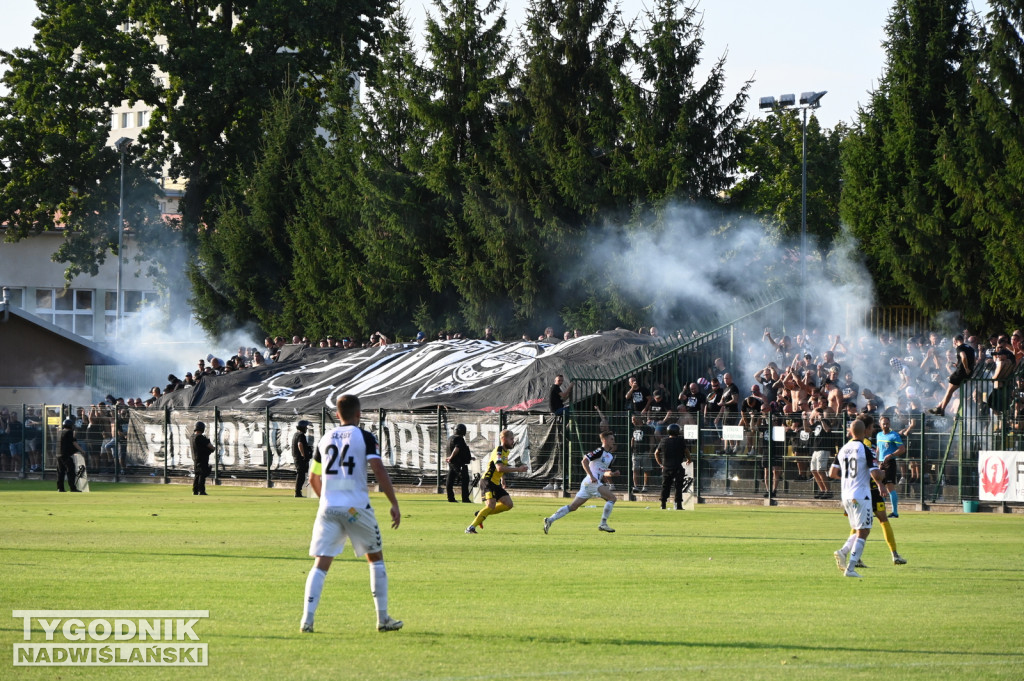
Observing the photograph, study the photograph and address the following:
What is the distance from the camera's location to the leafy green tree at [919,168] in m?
37.4

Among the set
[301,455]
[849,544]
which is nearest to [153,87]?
[301,455]

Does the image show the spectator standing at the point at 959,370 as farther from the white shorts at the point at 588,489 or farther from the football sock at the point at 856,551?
the football sock at the point at 856,551

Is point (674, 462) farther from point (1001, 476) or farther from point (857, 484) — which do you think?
point (857, 484)

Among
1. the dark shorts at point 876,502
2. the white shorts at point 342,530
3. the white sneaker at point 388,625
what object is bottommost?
the white sneaker at point 388,625

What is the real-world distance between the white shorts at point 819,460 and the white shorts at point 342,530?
66.5 ft

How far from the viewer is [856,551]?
623 inches

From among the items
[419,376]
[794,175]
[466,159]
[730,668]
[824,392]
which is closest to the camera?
[730,668]

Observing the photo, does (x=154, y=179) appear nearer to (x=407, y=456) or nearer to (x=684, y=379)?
(x=407, y=456)

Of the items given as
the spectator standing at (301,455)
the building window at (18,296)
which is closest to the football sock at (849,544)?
the spectator standing at (301,455)

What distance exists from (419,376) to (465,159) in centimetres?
1254

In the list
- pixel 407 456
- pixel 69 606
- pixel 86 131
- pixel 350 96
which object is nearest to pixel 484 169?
pixel 350 96

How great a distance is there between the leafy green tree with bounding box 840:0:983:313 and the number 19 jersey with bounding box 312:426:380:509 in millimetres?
28689

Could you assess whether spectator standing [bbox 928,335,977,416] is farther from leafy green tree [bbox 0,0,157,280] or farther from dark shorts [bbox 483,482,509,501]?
leafy green tree [bbox 0,0,157,280]

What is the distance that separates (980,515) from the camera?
27391 millimetres
